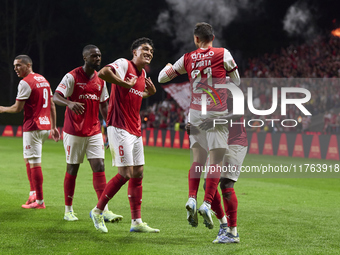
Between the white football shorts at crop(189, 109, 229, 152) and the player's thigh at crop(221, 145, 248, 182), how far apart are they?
13 centimetres

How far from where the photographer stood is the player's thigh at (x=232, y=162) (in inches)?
230

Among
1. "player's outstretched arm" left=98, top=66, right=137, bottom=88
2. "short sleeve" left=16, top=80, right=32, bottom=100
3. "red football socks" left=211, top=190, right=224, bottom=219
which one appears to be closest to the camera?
"red football socks" left=211, top=190, right=224, bottom=219

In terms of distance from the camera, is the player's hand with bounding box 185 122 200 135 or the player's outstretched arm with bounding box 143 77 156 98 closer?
the player's hand with bounding box 185 122 200 135

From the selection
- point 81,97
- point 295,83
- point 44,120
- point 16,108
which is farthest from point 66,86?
point 295,83

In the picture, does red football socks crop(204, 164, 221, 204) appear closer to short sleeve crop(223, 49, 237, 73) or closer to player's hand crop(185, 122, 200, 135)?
player's hand crop(185, 122, 200, 135)

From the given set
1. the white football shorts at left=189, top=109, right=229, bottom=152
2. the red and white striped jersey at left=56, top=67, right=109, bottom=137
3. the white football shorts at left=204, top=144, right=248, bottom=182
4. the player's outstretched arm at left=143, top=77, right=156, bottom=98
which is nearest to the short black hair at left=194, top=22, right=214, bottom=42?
the white football shorts at left=189, top=109, right=229, bottom=152

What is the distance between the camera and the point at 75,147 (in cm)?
745

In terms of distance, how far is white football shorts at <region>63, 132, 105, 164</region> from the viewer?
743cm

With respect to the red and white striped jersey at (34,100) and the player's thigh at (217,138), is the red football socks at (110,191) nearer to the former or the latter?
the player's thigh at (217,138)

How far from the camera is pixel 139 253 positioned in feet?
17.8

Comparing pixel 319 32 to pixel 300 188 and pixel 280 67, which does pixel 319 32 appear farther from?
pixel 300 188

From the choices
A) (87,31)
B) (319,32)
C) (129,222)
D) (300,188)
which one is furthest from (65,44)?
(129,222)

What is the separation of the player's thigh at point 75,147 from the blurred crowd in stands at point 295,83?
1740 centimetres

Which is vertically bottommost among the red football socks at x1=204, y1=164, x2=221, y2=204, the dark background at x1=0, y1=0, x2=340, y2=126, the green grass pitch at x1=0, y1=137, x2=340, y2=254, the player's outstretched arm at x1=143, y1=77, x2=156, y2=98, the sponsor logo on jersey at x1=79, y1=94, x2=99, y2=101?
the green grass pitch at x1=0, y1=137, x2=340, y2=254
